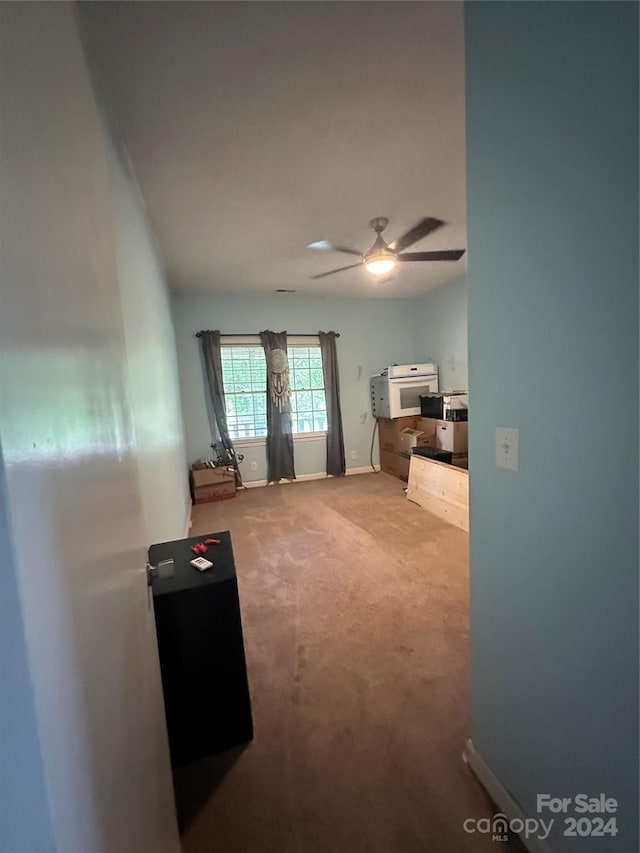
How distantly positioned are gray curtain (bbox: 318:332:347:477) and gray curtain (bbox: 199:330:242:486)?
140cm

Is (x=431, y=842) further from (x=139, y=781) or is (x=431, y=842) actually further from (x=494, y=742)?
(x=139, y=781)

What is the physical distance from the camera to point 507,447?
105cm

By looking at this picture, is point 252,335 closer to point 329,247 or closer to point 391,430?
point 329,247

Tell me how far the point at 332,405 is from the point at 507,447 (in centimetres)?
418

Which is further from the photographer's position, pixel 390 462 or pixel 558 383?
pixel 390 462

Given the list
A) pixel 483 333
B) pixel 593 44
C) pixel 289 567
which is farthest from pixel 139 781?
pixel 289 567

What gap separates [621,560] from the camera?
77 cm

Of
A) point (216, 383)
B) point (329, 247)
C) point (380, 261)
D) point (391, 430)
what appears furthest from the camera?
point (391, 430)

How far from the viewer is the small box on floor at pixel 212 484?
14.2 feet

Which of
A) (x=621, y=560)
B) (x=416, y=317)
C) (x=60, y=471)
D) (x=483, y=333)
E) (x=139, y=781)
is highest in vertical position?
(x=416, y=317)

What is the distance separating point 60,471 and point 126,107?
192 centimetres

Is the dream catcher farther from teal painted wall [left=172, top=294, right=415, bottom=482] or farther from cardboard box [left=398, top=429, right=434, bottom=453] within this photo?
cardboard box [left=398, top=429, right=434, bottom=453]

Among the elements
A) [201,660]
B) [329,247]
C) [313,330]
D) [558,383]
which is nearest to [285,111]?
[329,247]

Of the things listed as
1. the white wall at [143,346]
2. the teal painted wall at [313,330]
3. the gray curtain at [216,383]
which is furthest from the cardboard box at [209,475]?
the white wall at [143,346]
